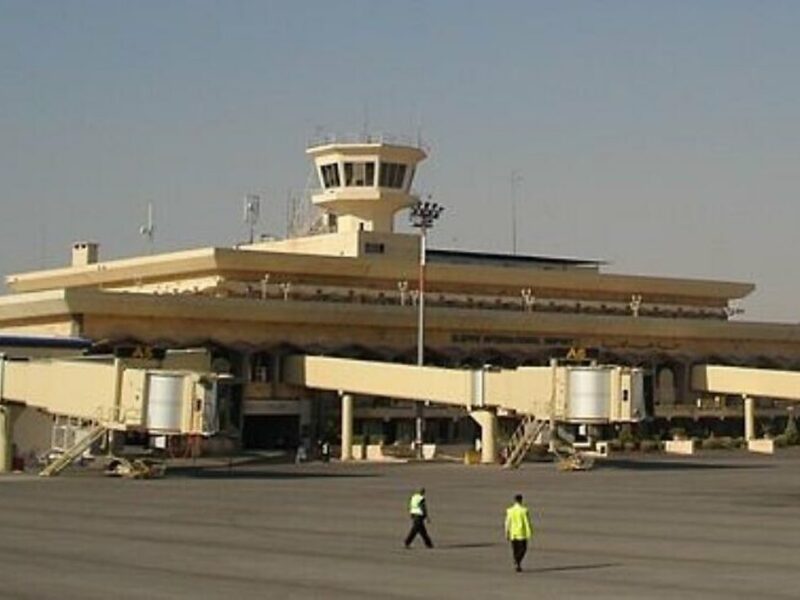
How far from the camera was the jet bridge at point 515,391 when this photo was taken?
246 feet

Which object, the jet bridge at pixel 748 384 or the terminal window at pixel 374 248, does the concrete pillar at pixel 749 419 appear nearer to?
the jet bridge at pixel 748 384

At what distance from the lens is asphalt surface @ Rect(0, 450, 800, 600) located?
2753 centimetres

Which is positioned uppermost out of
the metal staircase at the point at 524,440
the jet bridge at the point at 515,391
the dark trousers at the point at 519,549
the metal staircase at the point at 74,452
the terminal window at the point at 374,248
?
the terminal window at the point at 374,248

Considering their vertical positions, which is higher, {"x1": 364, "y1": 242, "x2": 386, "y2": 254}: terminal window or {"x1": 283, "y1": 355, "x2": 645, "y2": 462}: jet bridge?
{"x1": 364, "y1": 242, "x2": 386, "y2": 254}: terminal window

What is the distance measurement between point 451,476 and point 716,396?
53417mm

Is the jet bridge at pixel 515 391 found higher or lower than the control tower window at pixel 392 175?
lower

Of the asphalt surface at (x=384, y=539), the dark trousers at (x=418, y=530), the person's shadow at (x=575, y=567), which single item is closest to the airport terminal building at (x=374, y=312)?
the asphalt surface at (x=384, y=539)

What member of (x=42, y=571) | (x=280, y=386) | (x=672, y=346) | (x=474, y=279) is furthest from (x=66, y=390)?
(x=672, y=346)

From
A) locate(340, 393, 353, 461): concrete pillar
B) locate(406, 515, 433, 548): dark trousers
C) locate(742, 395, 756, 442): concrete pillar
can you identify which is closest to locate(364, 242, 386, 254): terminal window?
locate(340, 393, 353, 461): concrete pillar

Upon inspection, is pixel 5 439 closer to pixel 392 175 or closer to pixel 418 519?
pixel 418 519

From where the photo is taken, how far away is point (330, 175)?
116625 mm

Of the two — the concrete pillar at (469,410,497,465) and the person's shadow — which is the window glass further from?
the person's shadow

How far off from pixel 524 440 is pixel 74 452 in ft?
78.8

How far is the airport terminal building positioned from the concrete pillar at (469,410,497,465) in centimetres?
873
